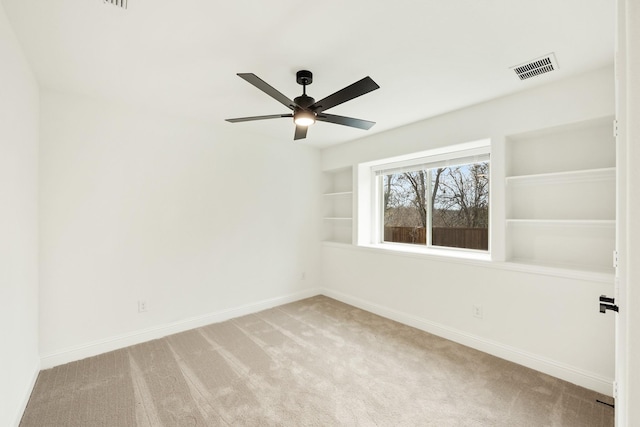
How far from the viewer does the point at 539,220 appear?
2457mm

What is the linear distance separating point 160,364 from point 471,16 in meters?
3.51

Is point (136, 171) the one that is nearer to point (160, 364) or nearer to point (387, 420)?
point (160, 364)

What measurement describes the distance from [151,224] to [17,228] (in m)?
1.19

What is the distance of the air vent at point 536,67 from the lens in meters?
2.03

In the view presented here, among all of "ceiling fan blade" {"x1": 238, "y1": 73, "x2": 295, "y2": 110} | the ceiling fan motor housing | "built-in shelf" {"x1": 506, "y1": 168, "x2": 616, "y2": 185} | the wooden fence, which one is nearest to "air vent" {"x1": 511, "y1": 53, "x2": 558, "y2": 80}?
"built-in shelf" {"x1": 506, "y1": 168, "x2": 616, "y2": 185}

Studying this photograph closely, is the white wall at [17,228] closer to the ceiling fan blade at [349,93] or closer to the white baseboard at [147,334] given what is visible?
the white baseboard at [147,334]

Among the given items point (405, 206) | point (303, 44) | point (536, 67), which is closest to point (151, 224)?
point (303, 44)

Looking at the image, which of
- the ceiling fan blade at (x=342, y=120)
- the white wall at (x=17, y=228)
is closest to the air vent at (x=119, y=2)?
the white wall at (x=17, y=228)

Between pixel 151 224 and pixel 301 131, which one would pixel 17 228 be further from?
pixel 301 131

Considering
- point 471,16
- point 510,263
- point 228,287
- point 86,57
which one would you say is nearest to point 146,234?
point 228,287

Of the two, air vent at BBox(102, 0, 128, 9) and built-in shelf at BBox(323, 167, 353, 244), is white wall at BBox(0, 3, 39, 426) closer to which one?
air vent at BBox(102, 0, 128, 9)

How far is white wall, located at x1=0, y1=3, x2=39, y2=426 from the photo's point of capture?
163cm

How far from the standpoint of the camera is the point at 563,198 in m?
2.52

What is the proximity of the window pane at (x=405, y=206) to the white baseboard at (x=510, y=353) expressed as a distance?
106 cm
